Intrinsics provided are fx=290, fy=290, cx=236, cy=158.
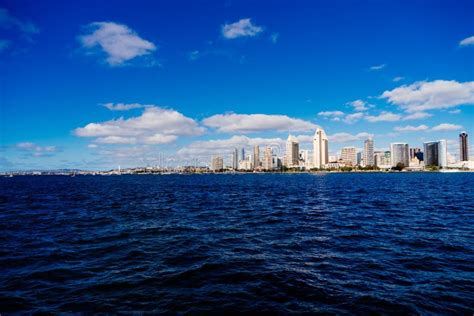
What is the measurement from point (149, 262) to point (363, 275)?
44.1 feet

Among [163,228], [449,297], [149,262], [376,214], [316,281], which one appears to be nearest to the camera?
[449,297]

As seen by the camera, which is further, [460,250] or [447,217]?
[447,217]

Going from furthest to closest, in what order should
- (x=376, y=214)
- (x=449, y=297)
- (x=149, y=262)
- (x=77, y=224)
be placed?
1. (x=376, y=214)
2. (x=77, y=224)
3. (x=149, y=262)
4. (x=449, y=297)

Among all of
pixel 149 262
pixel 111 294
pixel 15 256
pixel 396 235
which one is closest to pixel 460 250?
pixel 396 235

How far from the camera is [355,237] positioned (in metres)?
26.1

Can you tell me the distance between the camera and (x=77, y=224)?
34.8m

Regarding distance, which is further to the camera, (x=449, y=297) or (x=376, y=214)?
(x=376, y=214)

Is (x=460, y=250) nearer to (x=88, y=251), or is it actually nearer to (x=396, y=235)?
(x=396, y=235)

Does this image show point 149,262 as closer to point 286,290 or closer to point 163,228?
point 286,290

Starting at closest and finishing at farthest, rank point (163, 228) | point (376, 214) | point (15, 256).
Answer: point (15, 256)
point (163, 228)
point (376, 214)

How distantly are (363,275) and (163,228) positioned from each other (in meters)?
21.4

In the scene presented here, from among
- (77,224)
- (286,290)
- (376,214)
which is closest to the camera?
(286,290)

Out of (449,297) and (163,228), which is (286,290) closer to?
(449,297)

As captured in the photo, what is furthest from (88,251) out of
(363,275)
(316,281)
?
(363,275)
